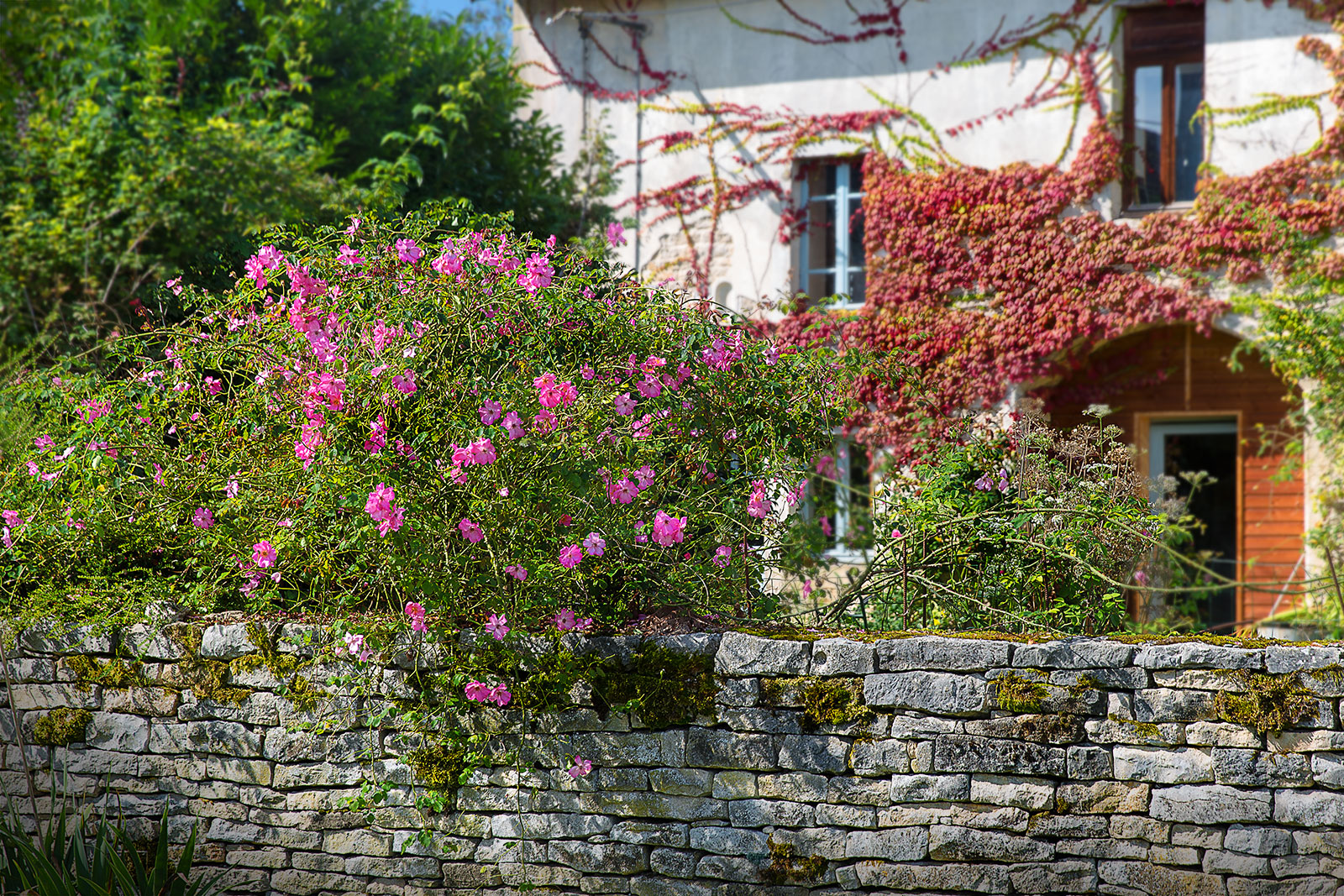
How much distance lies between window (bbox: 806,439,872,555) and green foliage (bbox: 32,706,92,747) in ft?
10.6

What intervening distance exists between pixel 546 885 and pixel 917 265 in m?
6.69

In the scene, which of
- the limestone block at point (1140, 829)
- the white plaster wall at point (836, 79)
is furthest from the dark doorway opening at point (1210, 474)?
the limestone block at point (1140, 829)

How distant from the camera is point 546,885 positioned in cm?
399

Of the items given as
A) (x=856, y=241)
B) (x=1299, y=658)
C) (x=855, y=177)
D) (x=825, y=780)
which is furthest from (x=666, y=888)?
(x=855, y=177)

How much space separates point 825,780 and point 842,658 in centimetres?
41

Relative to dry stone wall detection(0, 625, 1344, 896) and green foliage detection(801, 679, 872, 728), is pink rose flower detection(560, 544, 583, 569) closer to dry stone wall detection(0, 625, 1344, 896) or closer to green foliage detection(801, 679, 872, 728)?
dry stone wall detection(0, 625, 1344, 896)

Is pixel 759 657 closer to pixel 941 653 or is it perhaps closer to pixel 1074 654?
pixel 941 653

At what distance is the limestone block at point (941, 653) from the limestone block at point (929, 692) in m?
0.03

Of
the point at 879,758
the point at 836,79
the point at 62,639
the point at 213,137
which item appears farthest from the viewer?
the point at 836,79

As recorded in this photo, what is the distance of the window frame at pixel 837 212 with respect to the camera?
32.8 ft

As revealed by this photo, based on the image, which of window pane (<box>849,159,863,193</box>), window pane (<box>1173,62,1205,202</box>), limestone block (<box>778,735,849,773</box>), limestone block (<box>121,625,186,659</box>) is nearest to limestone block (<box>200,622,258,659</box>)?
limestone block (<box>121,625,186,659</box>)

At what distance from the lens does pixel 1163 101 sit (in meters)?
9.08

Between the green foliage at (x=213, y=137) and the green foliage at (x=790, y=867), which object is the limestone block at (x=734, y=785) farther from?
the green foliage at (x=213, y=137)

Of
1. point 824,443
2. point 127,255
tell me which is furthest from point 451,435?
point 127,255
